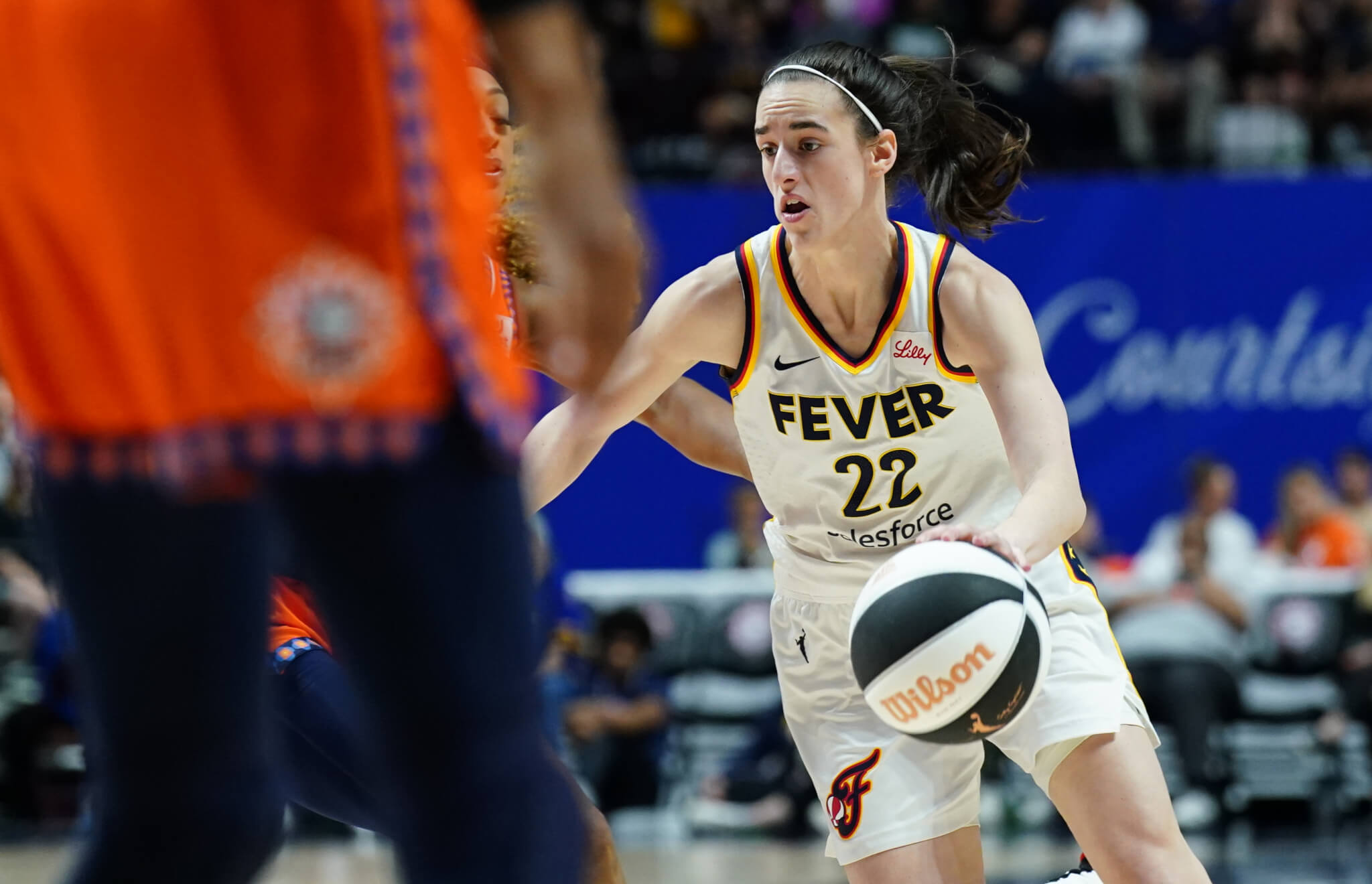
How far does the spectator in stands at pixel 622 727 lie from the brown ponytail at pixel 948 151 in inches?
189

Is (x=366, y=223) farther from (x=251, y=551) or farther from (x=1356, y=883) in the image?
→ (x=1356, y=883)

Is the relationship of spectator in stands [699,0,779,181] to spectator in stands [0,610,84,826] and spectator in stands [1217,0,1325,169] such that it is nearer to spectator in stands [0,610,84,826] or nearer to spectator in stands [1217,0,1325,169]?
spectator in stands [1217,0,1325,169]

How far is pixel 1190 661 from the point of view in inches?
319

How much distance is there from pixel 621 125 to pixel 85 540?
10347 mm

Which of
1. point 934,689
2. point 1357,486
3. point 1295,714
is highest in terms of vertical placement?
point 934,689

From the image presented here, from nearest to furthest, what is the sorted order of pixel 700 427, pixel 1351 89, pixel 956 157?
pixel 956 157
pixel 700 427
pixel 1351 89

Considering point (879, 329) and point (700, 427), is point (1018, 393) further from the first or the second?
point (700, 427)

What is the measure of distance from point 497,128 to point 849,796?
1538mm

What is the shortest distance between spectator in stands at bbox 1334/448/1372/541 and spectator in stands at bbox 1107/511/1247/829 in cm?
158

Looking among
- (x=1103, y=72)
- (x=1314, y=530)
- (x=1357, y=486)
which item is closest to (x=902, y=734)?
(x=1314, y=530)

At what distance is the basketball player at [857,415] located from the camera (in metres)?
3.38

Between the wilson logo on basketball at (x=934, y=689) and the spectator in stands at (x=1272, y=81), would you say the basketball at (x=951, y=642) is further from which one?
the spectator in stands at (x=1272, y=81)

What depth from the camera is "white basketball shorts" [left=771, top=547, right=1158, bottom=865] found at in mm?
3277

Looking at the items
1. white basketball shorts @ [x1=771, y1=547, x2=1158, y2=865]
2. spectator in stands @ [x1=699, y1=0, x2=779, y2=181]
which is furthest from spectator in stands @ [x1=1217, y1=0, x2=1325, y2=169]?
white basketball shorts @ [x1=771, y1=547, x2=1158, y2=865]
